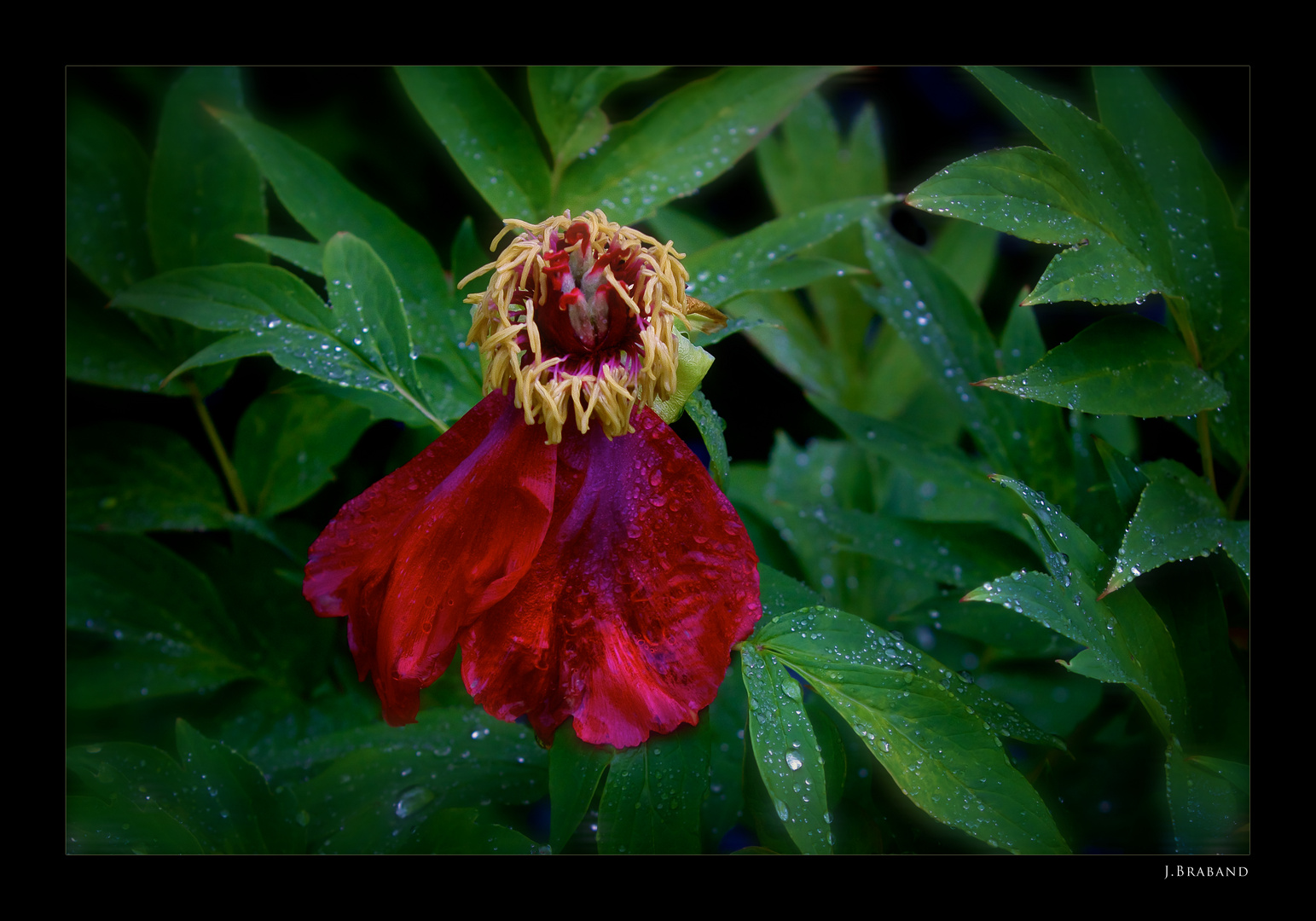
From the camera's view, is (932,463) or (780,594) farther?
(932,463)

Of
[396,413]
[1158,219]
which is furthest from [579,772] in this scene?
[1158,219]

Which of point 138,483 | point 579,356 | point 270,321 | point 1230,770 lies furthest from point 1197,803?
point 138,483

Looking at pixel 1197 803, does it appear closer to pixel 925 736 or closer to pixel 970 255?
pixel 925 736

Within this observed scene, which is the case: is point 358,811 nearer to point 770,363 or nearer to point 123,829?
point 123,829

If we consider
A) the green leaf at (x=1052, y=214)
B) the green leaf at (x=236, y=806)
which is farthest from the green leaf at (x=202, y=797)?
the green leaf at (x=1052, y=214)

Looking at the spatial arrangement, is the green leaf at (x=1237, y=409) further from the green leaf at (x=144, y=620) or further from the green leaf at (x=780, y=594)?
the green leaf at (x=144, y=620)

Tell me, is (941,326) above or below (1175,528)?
above
